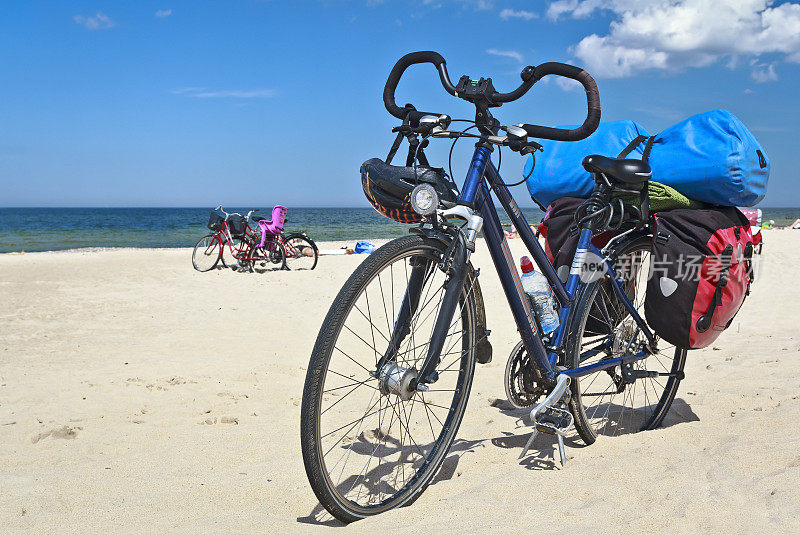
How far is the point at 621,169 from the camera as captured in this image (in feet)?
9.82

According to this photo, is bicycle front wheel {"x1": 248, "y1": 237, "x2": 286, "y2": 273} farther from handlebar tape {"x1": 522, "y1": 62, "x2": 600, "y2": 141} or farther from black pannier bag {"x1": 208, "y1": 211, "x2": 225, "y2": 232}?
handlebar tape {"x1": 522, "y1": 62, "x2": 600, "y2": 141}

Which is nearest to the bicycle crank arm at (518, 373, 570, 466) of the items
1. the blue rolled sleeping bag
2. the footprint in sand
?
the blue rolled sleeping bag

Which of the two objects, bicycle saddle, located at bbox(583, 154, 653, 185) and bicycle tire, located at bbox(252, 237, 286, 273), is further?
bicycle tire, located at bbox(252, 237, 286, 273)

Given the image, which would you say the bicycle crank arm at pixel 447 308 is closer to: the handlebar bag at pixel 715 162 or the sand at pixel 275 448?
the sand at pixel 275 448

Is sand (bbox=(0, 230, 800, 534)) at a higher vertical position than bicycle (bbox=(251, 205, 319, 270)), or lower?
lower

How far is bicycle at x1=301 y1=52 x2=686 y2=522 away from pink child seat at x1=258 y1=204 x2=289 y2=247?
9.46 meters

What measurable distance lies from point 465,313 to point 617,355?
3.81 feet

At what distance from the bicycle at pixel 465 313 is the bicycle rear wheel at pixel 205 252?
9617mm

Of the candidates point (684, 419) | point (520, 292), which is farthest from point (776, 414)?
point (520, 292)

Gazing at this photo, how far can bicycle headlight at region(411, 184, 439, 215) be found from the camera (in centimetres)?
224

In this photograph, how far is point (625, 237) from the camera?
131 inches

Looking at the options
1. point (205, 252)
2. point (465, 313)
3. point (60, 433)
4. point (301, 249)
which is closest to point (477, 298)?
point (465, 313)

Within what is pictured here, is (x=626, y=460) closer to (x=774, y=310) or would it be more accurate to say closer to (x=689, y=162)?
(x=689, y=162)

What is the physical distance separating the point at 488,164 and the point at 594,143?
44.7 inches
